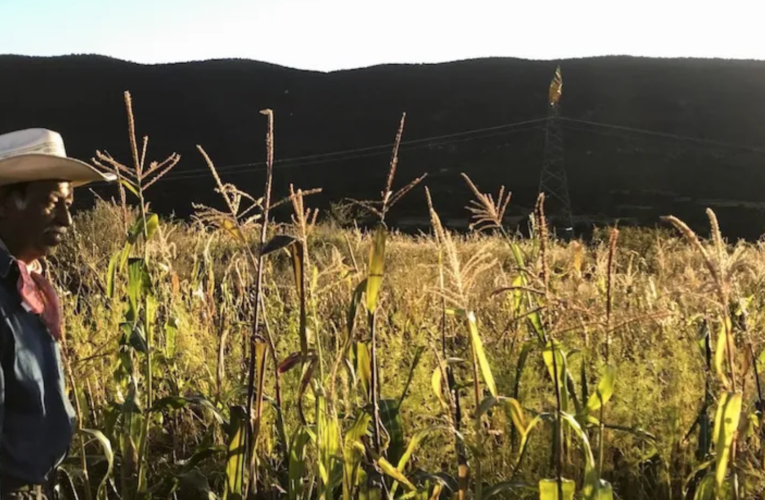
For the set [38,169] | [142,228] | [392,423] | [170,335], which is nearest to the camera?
[38,169]

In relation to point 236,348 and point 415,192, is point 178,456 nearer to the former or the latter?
point 236,348

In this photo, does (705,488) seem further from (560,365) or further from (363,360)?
(363,360)

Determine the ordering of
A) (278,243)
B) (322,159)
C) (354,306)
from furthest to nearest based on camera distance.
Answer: (322,159), (354,306), (278,243)

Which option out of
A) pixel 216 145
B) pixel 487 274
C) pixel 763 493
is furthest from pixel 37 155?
pixel 216 145

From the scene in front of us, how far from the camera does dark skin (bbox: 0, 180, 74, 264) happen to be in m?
1.74

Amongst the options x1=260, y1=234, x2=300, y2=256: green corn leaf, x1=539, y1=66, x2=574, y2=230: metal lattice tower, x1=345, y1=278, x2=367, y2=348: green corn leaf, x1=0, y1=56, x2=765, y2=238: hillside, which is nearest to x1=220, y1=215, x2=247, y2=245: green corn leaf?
x1=260, y1=234, x2=300, y2=256: green corn leaf

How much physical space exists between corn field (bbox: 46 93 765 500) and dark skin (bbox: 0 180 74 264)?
27 cm

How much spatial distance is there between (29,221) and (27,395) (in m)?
0.40

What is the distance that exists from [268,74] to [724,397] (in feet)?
198

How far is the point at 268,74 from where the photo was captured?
59562mm

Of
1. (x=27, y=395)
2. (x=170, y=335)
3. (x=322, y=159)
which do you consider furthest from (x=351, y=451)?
(x=322, y=159)

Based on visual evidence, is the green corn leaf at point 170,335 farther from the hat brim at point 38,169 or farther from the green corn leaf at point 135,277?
the hat brim at point 38,169

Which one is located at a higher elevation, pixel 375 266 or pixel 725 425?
pixel 375 266

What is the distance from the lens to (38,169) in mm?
1753
